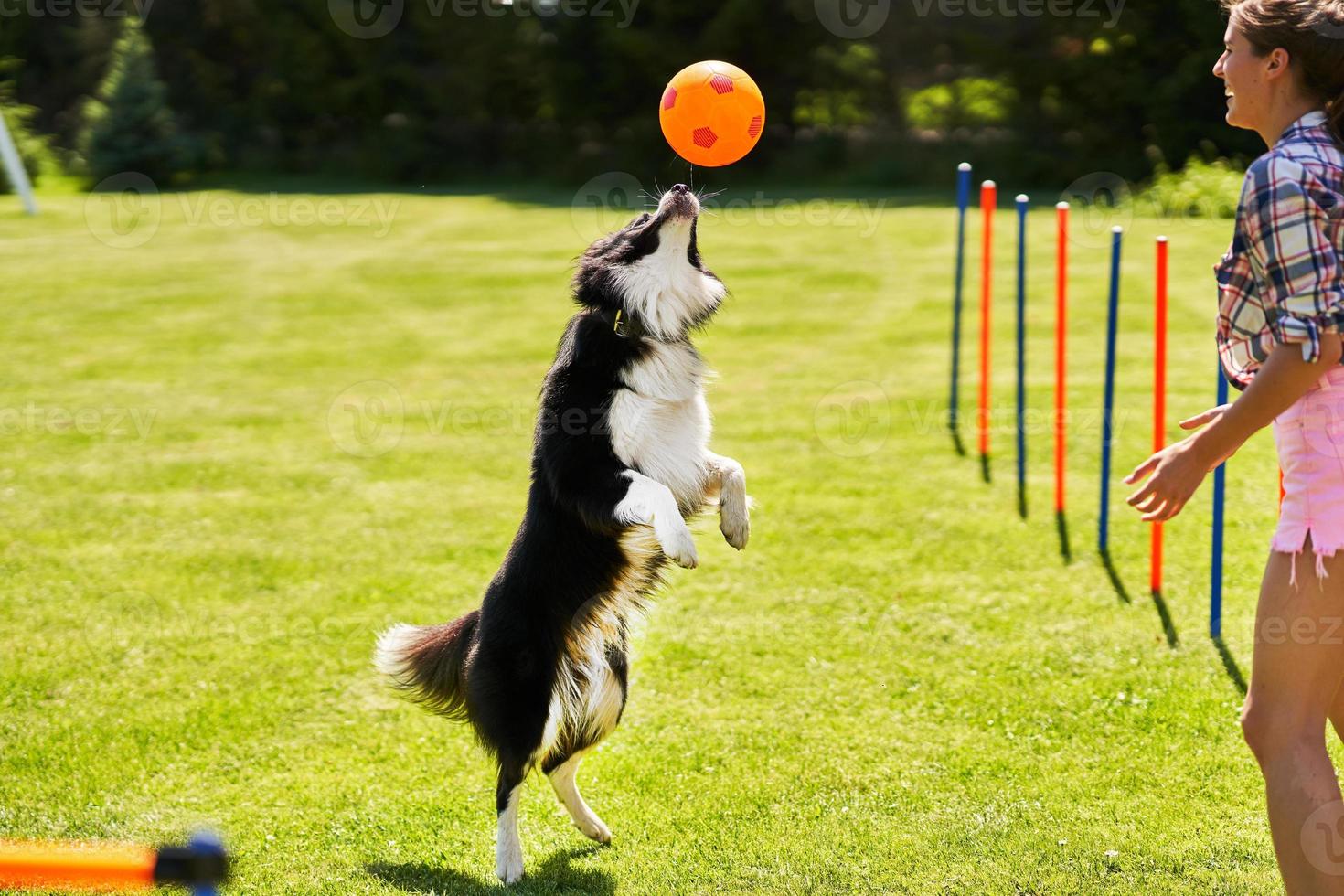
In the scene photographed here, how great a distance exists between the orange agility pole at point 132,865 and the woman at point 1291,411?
72.0 inches

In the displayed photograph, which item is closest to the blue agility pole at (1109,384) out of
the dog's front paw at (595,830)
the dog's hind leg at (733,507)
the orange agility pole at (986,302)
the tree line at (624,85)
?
the orange agility pole at (986,302)

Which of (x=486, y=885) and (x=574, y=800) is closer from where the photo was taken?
(x=486, y=885)

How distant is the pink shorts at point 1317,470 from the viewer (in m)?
2.34

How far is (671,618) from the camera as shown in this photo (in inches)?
213

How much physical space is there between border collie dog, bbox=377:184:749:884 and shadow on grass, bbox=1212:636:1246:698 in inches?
88.8

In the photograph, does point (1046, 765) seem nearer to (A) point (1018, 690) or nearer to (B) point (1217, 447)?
(A) point (1018, 690)

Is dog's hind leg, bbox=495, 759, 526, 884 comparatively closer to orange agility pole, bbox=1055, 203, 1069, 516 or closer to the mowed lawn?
Answer: the mowed lawn

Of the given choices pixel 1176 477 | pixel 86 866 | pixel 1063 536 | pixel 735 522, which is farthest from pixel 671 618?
pixel 86 866

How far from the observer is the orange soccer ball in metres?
3.55

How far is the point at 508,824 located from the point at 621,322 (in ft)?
4.86

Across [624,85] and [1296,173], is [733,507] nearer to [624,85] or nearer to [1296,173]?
[1296,173]

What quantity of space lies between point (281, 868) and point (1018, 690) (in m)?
2.73

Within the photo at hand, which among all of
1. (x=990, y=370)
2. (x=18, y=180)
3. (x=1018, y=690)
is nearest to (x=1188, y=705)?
(x=1018, y=690)

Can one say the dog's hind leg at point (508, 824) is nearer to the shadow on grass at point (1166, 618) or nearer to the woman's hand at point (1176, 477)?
the woman's hand at point (1176, 477)
